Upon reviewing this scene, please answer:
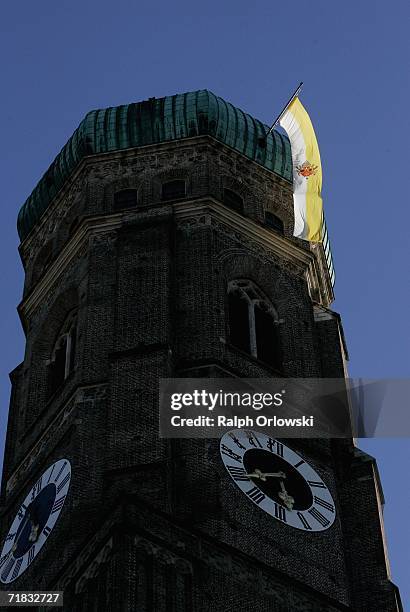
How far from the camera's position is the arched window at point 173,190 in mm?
47625

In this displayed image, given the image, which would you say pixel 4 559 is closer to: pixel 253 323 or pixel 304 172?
pixel 253 323

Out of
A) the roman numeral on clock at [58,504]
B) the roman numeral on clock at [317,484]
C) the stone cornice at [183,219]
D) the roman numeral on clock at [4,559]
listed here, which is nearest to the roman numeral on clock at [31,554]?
the roman numeral on clock at [58,504]

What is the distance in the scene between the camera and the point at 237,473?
38500 millimetres

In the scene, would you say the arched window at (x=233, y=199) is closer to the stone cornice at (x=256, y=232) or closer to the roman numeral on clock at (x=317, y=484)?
the stone cornice at (x=256, y=232)

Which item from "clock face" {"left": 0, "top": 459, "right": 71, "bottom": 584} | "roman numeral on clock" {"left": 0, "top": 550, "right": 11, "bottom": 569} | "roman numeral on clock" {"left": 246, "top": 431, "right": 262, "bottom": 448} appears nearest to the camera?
"clock face" {"left": 0, "top": 459, "right": 71, "bottom": 584}

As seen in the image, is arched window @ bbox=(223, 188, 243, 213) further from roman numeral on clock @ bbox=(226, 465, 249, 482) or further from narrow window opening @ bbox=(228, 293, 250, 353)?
roman numeral on clock @ bbox=(226, 465, 249, 482)

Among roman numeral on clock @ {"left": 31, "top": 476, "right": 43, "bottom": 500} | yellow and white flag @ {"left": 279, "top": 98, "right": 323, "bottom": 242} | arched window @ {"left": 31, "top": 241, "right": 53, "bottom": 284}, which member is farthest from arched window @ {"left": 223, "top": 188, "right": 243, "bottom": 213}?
roman numeral on clock @ {"left": 31, "top": 476, "right": 43, "bottom": 500}

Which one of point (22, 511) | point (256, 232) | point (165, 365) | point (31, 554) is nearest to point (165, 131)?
point (256, 232)

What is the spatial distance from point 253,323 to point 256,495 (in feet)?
23.2

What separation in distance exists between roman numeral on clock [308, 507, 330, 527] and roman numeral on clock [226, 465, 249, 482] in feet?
5.56

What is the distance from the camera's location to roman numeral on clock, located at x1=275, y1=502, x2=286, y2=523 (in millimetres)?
38188

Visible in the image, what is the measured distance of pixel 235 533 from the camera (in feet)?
122

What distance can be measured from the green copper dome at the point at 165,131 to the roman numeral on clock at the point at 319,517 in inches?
524

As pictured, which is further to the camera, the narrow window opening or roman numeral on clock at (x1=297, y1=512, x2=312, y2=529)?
the narrow window opening
